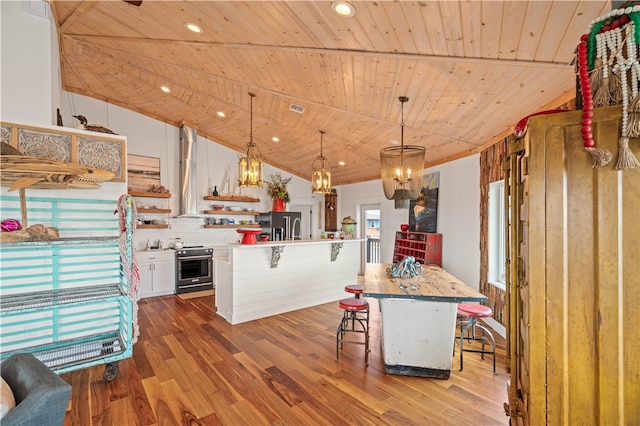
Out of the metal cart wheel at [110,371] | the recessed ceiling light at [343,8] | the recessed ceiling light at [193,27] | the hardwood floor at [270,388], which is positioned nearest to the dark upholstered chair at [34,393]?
the hardwood floor at [270,388]

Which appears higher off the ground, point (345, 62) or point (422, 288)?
point (345, 62)

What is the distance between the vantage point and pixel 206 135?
6.86 metres

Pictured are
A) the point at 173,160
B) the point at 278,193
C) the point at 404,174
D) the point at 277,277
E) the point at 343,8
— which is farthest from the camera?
the point at 278,193

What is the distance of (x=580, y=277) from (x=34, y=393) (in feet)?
7.01

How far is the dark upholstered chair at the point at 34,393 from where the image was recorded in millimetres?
1144

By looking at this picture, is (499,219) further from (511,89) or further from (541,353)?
→ (541,353)

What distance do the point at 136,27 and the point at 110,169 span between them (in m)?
1.57

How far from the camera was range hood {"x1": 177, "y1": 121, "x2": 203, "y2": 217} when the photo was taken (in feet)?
20.5

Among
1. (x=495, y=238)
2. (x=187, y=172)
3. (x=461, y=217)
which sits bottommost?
(x=495, y=238)

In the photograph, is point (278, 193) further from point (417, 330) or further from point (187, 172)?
point (417, 330)

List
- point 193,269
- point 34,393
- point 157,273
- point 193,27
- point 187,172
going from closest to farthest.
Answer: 1. point 34,393
2. point 193,27
3. point 157,273
4. point 193,269
5. point 187,172

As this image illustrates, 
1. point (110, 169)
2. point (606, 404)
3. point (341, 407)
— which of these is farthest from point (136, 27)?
point (606, 404)

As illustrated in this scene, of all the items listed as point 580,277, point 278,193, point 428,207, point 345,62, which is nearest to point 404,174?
point 345,62

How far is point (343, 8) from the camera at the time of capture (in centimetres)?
212
